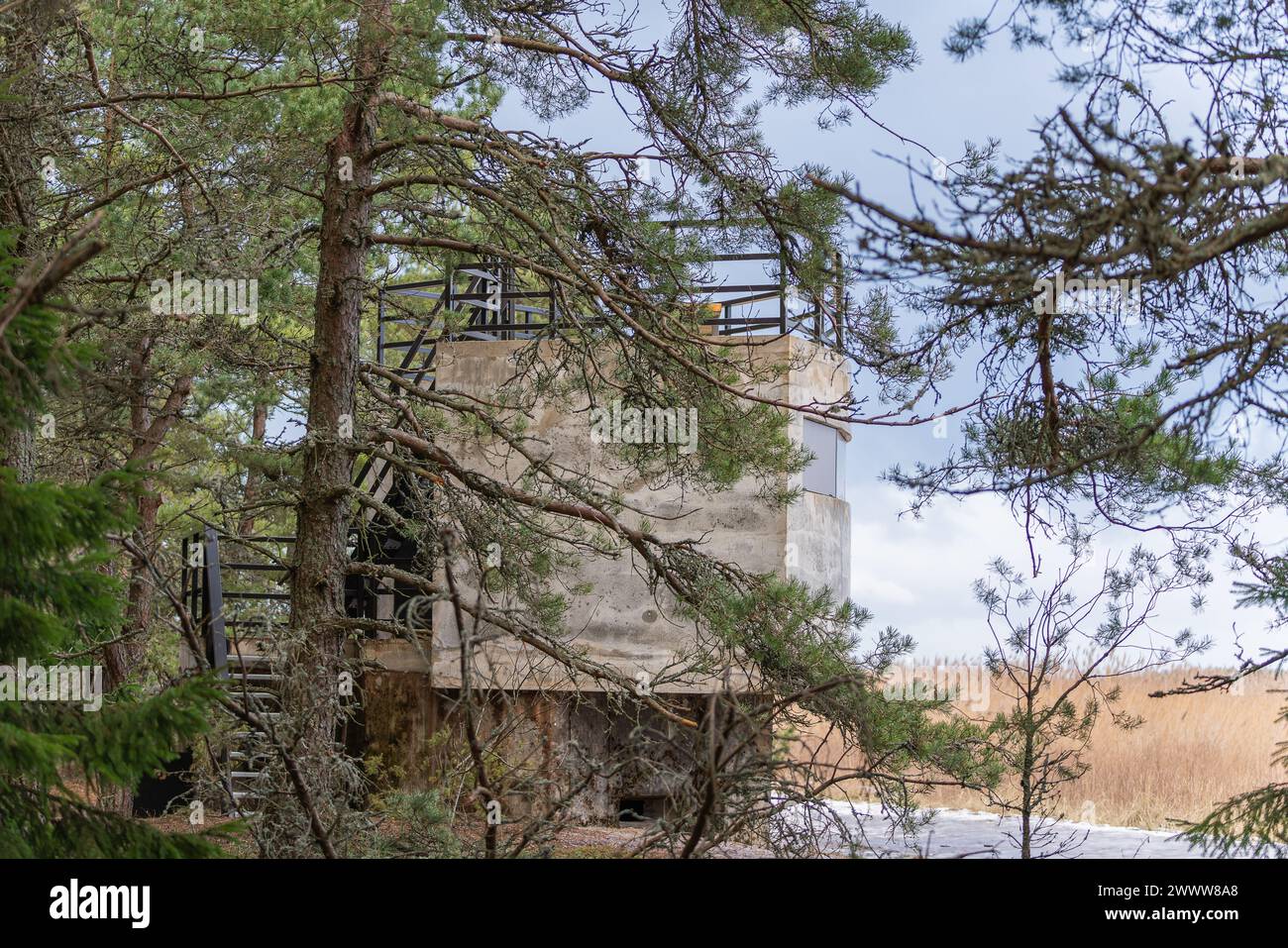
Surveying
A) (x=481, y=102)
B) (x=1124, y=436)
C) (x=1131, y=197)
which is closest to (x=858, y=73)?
(x=1124, y=436)

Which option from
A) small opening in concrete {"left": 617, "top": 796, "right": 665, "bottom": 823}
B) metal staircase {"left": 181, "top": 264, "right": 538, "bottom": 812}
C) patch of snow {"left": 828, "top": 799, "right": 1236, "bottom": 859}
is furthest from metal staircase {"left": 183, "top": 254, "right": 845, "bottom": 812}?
patch of snow {"left": 828, "top": 799, "right": 1236, "bottom": 859}

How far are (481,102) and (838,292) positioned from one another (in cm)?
1264

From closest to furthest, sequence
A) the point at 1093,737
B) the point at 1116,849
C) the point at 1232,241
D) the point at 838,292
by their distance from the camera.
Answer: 1. the point at 1232,241
2. the point at 838,292
3. the point at 1116,849
4. the point at 1093,737

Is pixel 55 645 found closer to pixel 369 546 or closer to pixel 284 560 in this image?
pixel 284 560

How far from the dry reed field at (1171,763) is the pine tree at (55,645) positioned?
36.2ft

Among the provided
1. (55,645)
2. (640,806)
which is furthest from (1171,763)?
(55,645)

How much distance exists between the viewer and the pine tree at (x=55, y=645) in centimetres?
423

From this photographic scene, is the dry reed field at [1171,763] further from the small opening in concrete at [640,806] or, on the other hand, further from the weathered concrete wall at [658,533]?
the weathered concrete wall at [658,533]

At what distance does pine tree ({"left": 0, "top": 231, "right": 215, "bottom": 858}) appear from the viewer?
423 centimetres

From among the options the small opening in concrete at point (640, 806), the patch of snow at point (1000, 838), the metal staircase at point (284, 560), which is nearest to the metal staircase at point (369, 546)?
the metal staircase at point (284, 560)

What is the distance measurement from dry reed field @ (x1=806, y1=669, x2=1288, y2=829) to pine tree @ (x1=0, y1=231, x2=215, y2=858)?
11.0 m

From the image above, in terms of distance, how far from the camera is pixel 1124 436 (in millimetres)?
6453

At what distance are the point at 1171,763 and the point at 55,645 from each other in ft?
47.3
